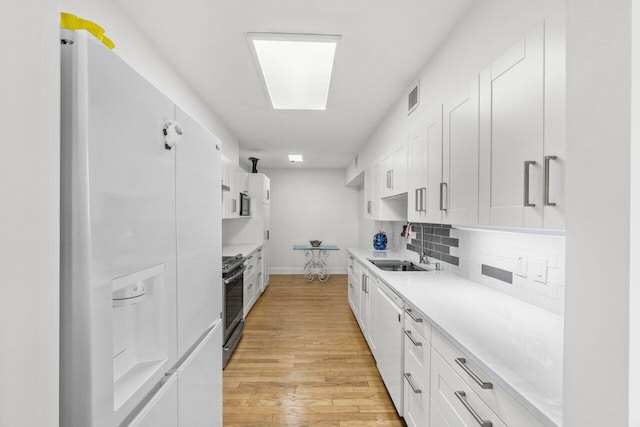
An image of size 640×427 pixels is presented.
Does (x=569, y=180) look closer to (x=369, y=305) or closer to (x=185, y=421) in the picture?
(x=185, y=421)

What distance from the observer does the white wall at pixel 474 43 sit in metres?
1.27

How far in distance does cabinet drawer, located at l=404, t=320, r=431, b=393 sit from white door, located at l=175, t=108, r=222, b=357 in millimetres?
1082

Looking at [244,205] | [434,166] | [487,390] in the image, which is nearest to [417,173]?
[434,166]

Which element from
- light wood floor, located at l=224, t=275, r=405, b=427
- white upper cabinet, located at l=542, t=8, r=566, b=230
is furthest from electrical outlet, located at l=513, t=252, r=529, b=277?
light wood floor, located at l=224, t=275, r=405, b=427

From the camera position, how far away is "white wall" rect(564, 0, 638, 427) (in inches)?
19.6

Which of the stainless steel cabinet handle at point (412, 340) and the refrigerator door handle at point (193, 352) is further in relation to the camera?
the stainless steel cabinet handle at point (412, 340)

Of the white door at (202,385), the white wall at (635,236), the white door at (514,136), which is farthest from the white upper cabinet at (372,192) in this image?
the white wall at (635,236)

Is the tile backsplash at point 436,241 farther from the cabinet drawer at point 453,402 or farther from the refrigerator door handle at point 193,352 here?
the refrigerator door handle at point 193,352

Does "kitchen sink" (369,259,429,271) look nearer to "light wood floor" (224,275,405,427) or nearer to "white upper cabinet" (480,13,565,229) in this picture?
"light wood floor" (224,275,405,427)

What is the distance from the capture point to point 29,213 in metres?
0.49

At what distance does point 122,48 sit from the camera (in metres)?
1.67

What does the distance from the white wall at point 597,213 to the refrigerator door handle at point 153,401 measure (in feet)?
3.31

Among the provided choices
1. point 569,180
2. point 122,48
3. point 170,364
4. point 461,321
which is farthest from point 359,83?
point 170,364

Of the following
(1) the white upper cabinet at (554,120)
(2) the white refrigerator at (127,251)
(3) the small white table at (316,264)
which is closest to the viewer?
(2) the white refrigerator at (127,251)
